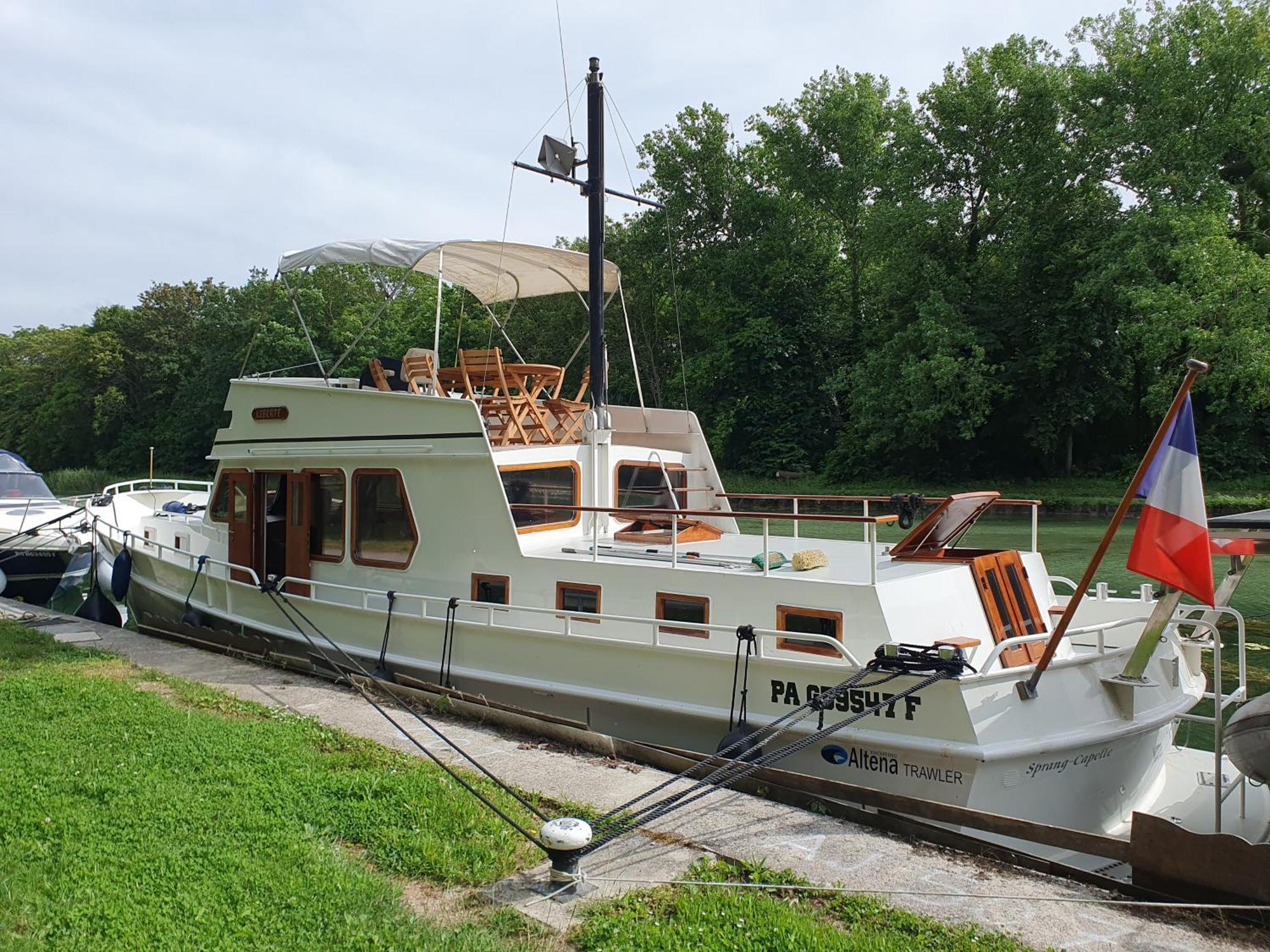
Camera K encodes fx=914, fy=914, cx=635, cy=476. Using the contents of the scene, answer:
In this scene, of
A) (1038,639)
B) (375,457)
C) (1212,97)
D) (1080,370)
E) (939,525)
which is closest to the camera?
(1038,639)

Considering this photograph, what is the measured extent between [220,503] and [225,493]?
0.55 feet

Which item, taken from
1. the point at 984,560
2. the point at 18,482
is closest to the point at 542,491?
the point at 984,560

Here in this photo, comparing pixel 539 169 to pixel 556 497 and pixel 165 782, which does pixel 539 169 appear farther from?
pixel 165 782

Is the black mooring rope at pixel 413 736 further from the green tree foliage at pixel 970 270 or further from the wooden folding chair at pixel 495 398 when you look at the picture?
the green tree foliage at pixel 970 270

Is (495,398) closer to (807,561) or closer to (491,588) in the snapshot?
(491,588)

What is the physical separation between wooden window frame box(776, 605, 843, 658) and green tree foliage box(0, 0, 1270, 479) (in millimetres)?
12728

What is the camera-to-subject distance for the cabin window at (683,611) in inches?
294

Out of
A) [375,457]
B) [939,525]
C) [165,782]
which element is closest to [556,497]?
[375,457]

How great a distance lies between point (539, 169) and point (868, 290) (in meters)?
28.9

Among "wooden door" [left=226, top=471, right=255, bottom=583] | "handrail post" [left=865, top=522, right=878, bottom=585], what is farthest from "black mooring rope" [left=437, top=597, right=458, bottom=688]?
"handrail post" [left=865, top=522, right=878, bottom=585]

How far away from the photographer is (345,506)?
970cm

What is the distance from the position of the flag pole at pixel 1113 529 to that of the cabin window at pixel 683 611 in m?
2.42

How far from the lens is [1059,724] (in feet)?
21.1

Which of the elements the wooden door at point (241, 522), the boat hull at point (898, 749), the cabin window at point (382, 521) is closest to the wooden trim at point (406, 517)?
the cabin window at point (382, 521)
